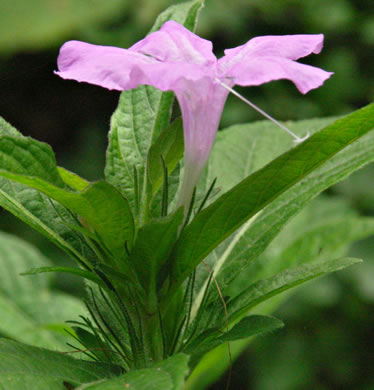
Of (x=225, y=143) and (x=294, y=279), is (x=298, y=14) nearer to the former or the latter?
Answer: (x=225, y=143)

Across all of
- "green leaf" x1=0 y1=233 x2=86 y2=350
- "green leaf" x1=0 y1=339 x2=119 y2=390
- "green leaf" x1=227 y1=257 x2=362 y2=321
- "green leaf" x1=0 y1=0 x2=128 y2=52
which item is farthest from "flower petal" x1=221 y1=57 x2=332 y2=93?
"green leaf" x1=0 y1=0 x2=128 y2=52

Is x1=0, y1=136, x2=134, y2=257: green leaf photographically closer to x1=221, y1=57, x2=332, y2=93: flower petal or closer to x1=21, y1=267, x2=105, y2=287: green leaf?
x1=21, y1=267, x2=105, y2=287: green leaf

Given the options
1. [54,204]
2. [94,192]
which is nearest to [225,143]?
[54,204]

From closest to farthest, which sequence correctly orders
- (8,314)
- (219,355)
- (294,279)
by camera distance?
(294,279)
(219,355)
(8,314)

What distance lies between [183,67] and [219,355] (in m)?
0.73

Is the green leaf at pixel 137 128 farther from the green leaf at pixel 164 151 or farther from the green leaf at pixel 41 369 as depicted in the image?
the green leaf at pixel 41 369

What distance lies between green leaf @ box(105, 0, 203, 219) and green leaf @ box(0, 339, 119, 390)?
20 cm

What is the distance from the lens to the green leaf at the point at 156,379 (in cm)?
60

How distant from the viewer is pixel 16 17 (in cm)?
301

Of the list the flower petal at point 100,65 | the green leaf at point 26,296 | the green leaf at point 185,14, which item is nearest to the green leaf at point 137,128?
the green leaf at point 185,14

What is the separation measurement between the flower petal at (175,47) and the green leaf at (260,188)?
152 millimetres

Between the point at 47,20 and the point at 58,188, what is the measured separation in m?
2.50

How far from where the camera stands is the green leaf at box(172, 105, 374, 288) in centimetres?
64

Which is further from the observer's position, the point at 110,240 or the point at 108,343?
the point at 108,343
